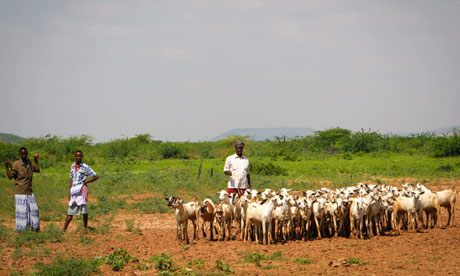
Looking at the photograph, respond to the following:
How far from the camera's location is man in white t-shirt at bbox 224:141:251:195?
36.5ft

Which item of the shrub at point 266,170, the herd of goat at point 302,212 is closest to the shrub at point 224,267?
the herd of goat at point 302,212

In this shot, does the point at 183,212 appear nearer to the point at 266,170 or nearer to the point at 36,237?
the point at 36,237

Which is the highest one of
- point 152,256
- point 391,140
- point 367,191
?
point 391,140

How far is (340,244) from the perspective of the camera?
10273 millimetres

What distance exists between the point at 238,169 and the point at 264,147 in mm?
30717

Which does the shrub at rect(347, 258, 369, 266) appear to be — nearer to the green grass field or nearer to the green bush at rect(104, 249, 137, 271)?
the green bush at rect(104, 249, 137, 271)

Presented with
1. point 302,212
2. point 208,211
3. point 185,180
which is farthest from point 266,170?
point 208,211

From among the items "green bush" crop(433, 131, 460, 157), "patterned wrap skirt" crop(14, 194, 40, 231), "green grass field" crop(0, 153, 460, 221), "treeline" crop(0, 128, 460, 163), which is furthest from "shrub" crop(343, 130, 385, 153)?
"patterned wrap skirt" crop(14, 194, 40, 231)

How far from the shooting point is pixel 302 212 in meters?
10.8

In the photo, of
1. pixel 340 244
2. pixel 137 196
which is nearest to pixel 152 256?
pixel 340 244

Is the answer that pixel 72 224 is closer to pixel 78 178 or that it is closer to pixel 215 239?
pixel 78 178

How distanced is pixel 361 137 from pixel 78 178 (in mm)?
31135

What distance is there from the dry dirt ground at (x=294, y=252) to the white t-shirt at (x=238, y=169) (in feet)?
4.52

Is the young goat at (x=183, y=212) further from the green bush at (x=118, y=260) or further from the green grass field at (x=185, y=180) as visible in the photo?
the green grass field at (x=185, y=180)
